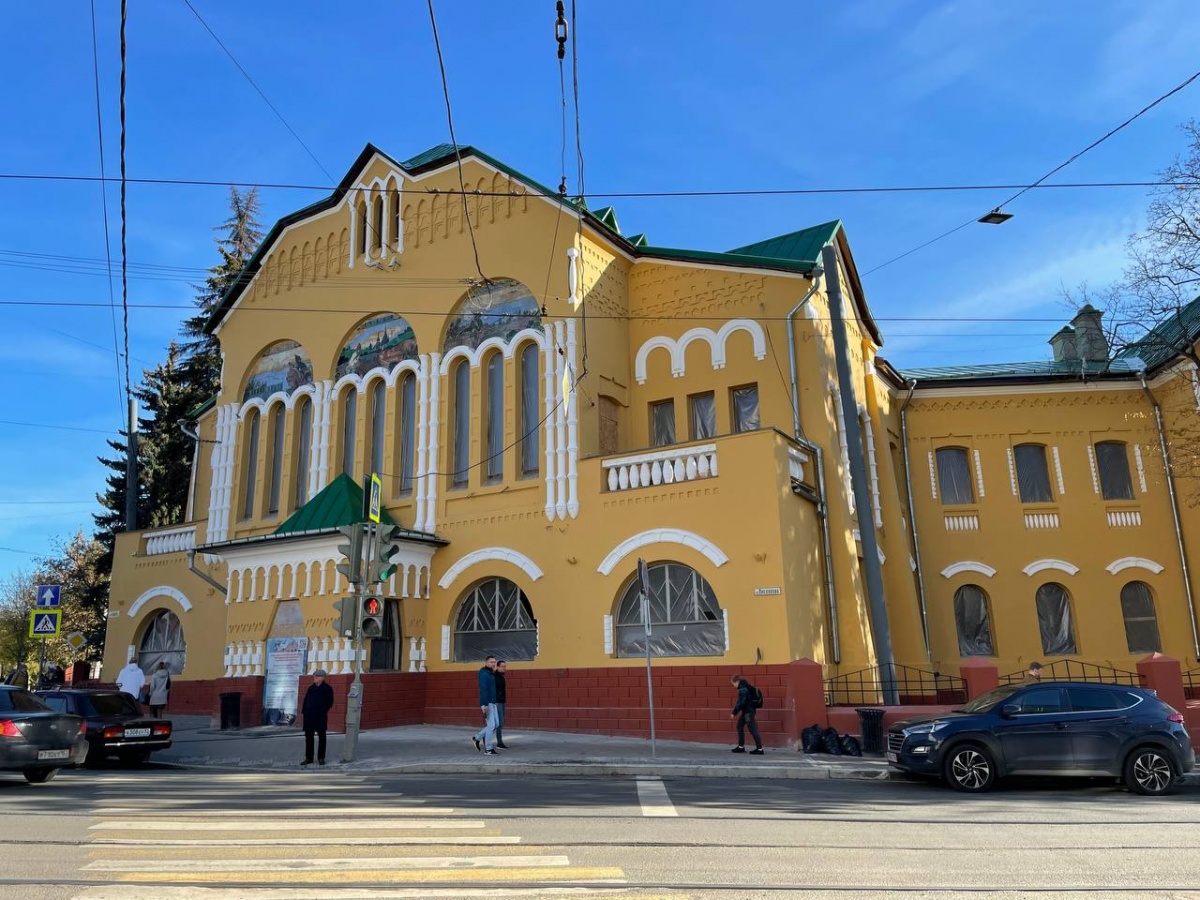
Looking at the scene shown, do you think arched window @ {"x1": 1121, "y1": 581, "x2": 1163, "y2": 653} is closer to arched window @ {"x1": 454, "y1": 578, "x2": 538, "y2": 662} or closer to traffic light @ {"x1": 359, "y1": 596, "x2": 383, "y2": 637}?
arched window @ {"x1": 454, "y1": 578, "x2": 538, "y2": 662}

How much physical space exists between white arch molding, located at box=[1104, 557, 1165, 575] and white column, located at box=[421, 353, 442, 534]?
57.5 ft

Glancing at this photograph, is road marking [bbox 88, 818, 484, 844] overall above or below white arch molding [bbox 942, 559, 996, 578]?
below

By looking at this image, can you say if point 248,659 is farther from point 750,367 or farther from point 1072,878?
point 1072,878

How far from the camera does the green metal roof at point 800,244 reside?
827 inches

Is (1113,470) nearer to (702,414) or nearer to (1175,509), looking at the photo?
(1175,509)

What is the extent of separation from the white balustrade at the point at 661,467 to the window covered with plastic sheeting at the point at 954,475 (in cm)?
1057

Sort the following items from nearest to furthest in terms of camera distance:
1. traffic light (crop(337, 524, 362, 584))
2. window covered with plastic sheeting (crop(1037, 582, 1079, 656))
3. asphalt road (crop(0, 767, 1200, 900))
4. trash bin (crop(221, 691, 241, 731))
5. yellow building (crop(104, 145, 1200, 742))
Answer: asphalt road (crop(0, 767, 1200, 900))
traffic light (crop(337, 524, 362, 584))
yellow building (crop(104, 145, 1200, 742))
trash bin (crop(221, 691, 241, 731))
window covered with plastic sheeting (crop(1037, 582, 1079, 656))

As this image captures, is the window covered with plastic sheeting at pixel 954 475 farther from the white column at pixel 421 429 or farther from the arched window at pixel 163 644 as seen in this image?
the arched window at pixel 163 644

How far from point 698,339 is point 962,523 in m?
9.64

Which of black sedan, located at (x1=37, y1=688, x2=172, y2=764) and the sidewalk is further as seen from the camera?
black sedan, located at (x1=37, y1=688, x2=172, y2=764)

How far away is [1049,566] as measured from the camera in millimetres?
23328

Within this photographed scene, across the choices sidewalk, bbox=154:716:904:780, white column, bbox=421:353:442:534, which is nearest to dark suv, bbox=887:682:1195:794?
sidewalk, bbox=154:716:904:780

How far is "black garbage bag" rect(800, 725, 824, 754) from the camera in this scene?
1430 centimetres

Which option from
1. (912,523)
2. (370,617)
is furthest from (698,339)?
(370,617)
